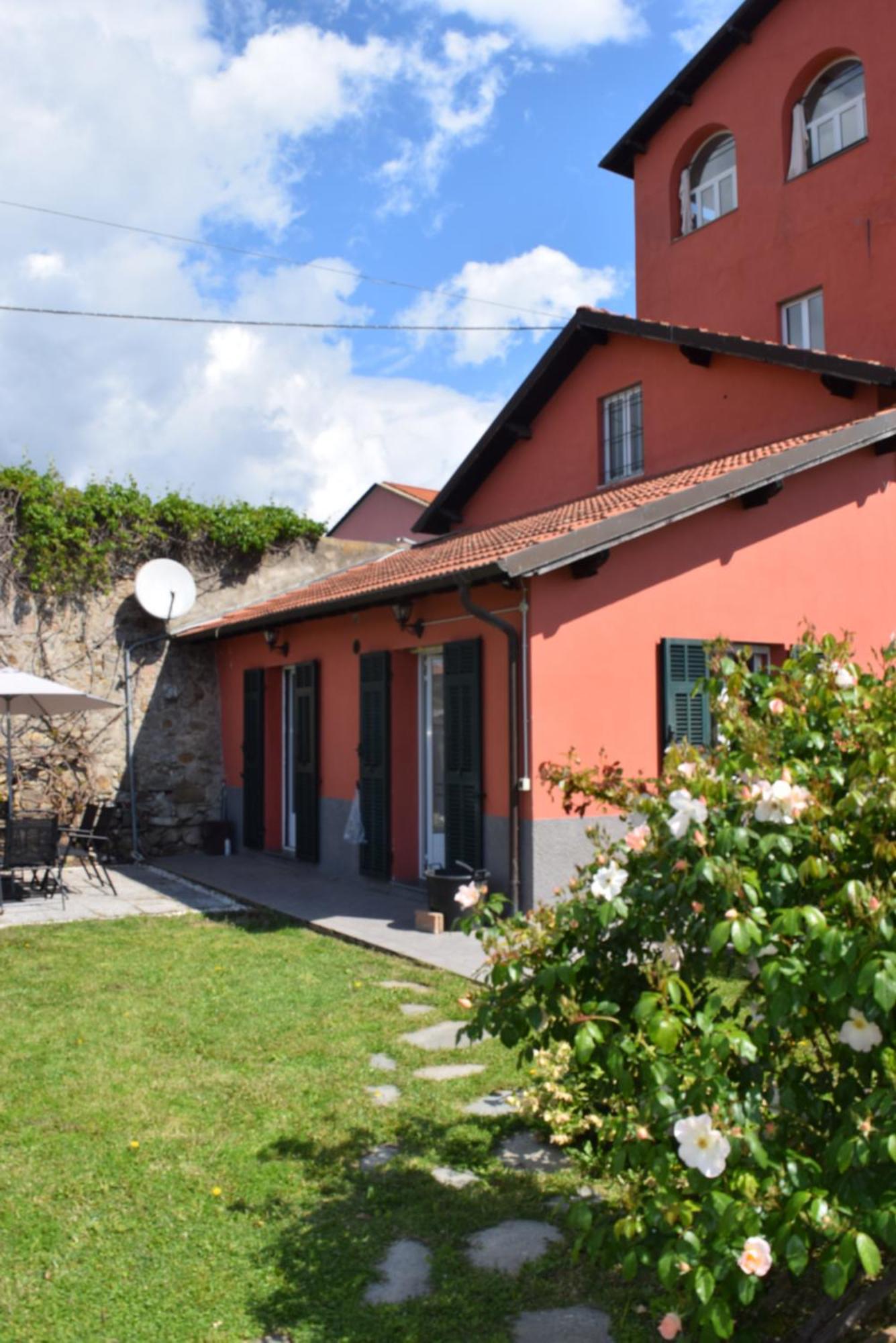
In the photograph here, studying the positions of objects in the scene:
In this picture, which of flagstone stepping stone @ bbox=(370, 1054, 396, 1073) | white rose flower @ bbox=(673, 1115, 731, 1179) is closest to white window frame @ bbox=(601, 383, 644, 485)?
flagstone stepping stone @ bbox=(370, 1054, 396, 1073)

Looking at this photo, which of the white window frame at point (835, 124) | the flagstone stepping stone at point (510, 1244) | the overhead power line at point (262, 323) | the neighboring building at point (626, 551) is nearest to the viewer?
the flagstone stepping stone at point (510, 1244)

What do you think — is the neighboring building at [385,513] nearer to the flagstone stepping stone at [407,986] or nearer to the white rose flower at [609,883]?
the flagstone stepping stone at [407,986]

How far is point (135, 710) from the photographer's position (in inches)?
523

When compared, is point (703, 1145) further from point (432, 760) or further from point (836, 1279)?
point (432, 760)

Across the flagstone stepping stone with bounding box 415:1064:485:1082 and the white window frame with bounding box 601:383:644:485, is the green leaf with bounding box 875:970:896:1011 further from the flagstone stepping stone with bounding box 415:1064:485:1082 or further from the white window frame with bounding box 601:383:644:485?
the white window frame with bounding box 601:383:644:485

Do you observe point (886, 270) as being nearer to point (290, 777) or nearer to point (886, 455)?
point (886, 455)

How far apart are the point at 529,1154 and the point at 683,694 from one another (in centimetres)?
521

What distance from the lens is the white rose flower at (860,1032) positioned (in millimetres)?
2242

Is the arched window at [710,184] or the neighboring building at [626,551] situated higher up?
the arched window at [710,184]

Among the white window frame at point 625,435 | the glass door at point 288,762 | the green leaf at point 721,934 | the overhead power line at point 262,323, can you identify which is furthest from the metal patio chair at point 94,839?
the green leaf at point 721,934

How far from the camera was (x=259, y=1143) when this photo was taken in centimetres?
414

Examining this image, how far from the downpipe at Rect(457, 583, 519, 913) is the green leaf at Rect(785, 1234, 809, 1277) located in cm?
579

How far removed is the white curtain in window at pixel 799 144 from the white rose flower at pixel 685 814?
1379 cm

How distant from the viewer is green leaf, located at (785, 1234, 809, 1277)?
2.14m
